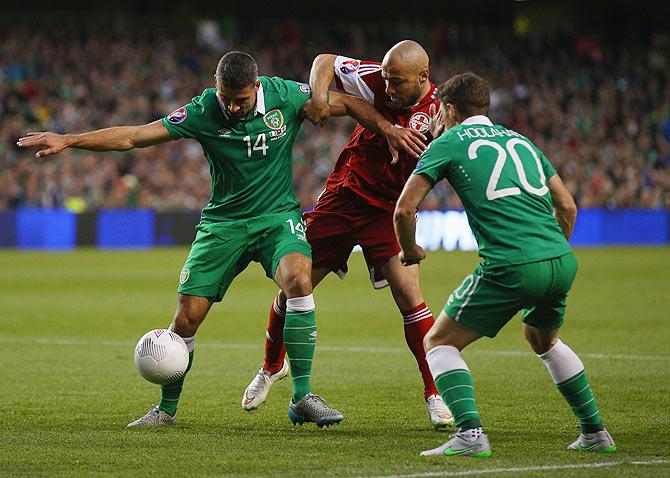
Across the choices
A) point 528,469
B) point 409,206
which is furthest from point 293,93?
point 528,469

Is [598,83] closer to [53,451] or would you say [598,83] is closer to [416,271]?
[416,271]

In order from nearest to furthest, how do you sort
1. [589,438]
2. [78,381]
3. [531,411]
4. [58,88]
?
[589,438] < [531,411] < [78,381] < [58,88]

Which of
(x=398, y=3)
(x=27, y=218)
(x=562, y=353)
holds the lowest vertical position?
(x=27, y=218)

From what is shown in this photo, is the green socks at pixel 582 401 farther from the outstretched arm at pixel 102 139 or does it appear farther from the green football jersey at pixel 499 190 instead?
the outstretched arm at pixel 102 139

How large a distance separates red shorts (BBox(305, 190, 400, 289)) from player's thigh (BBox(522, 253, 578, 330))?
2.06m

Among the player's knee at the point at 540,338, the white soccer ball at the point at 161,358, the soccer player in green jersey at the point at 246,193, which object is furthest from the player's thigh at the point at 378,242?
the player's knee at the point at 540,338

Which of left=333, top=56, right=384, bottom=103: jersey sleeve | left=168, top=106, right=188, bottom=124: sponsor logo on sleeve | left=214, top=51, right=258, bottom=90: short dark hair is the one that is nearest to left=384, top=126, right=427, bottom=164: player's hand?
left=333, top=56, right=384, bottom=103: jersey sleeve

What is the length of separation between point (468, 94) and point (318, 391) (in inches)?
131

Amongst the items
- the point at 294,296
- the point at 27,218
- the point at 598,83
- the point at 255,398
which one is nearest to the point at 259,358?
the point at 255,398

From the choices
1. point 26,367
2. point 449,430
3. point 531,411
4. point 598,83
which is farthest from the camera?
point 598,83

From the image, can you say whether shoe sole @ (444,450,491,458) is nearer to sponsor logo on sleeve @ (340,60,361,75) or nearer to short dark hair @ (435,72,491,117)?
short dark hair @ (435,72,491,117)

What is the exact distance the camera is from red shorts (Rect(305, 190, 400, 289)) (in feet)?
26.8

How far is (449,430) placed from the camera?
714 cm

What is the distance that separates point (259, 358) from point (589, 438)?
16.9ft
